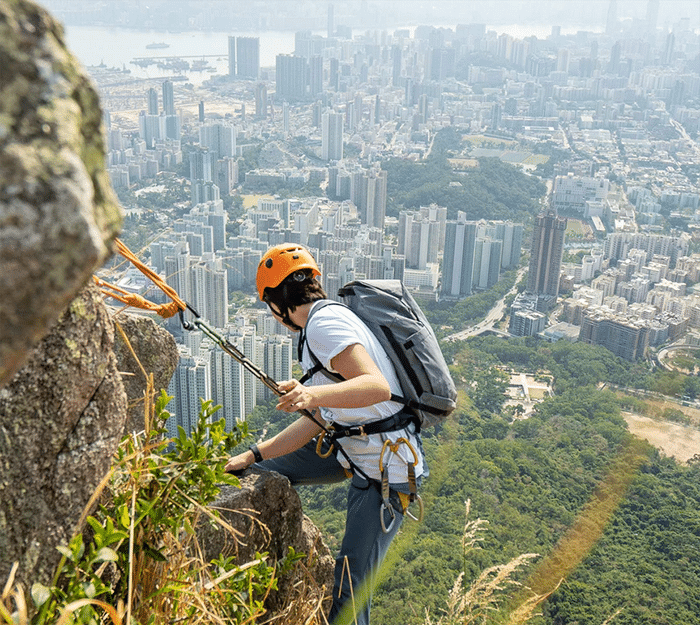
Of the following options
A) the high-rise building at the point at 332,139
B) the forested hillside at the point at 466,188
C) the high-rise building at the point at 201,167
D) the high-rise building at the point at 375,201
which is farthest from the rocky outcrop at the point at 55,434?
the high-rise building at the point at 332,139

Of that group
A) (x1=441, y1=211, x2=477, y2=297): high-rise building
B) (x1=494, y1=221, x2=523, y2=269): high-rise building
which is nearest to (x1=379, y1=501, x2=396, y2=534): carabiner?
(x1=441, y1=211, x2=477, y2=297): high-rise building

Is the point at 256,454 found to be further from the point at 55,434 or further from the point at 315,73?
the point at 315,73

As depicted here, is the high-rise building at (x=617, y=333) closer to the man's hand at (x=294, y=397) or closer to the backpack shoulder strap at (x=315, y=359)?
the backpack shoulder strap at (x=315, y=359)

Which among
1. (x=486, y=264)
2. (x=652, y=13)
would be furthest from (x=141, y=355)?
(x=652, y=13)

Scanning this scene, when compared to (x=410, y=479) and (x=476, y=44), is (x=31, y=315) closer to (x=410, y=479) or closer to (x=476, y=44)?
(x=410, y=479)

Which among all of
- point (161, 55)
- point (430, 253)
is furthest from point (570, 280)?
point (161, 55)

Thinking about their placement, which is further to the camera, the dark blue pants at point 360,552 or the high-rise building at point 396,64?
the high-rise building at point 396,64
